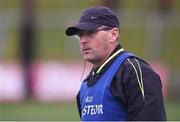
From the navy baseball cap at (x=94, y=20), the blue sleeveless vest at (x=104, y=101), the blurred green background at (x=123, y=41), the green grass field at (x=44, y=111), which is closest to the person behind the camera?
the blue sleeveless vest at (x=104, y=101)

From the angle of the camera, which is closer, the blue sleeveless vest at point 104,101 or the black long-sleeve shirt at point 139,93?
the black long-sleeve shirt at point 139,93

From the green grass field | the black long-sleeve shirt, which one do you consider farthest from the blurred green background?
the black long-sleeve shirt

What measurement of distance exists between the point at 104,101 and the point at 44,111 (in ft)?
36.2

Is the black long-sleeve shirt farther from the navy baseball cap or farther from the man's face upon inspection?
the navy baseball cap

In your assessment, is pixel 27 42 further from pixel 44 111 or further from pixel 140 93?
pixel 140 93

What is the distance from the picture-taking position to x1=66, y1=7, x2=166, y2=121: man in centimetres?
535

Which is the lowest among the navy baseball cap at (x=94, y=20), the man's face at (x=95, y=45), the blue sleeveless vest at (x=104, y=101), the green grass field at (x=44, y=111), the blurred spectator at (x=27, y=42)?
the green grass field at (x=44, y=111)

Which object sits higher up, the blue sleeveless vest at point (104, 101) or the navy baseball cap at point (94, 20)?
the navy baseball cap at point (94, 20)

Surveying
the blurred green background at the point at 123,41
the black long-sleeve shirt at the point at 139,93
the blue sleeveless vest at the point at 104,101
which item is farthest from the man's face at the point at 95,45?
the blurred green background at the point at 123,41

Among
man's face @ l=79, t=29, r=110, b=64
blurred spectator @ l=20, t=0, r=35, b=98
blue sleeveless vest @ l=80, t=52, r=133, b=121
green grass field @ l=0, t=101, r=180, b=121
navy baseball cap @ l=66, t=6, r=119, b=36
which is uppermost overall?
navy baseball cap @ l=66, t=6, r=119, b=36

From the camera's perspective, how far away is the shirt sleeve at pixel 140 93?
5340 mm

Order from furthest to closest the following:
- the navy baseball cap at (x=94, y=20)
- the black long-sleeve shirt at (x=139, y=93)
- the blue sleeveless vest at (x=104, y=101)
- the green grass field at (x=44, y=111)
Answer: the green grass field at (x=44, y=111), the navy baseball cap at (x=94, y=20), the blue sleeveless vest at (x=104, y=101), the black long-sleeve shirt at (x=139, y=93)

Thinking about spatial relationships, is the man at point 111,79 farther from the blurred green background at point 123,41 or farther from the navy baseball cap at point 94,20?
the blurred green background at point 123,41

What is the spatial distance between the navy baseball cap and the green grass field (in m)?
8.20
